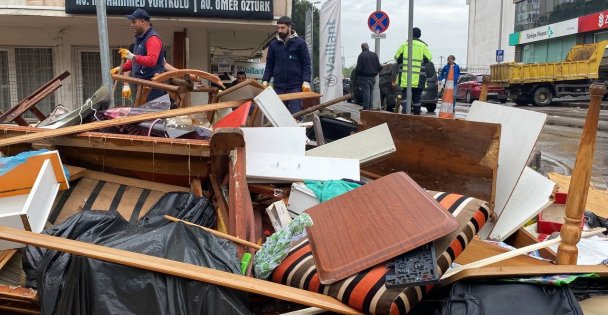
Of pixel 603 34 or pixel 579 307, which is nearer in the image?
pixel 579 307

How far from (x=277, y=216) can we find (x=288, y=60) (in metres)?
3.81

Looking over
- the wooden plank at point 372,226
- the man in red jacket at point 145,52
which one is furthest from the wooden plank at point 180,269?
the man in red jacket at point 145,52

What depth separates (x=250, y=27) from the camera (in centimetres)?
1006

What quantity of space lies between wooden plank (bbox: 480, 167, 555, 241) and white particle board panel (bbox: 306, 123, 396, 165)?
0.83 meters

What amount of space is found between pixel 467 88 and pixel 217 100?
70.3 feet

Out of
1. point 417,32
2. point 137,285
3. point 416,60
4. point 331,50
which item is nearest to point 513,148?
point 137,285

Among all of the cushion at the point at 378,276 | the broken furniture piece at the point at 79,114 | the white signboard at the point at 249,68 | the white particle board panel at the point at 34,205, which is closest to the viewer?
the cushion at the point at 378,276

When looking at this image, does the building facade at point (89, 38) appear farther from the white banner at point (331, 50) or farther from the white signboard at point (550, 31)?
the white signboard at point (550, 31)

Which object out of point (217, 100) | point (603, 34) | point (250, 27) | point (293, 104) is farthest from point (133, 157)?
point (603, 34)

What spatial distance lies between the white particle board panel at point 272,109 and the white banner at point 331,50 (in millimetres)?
6474

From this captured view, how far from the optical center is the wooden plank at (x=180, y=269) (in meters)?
2.09

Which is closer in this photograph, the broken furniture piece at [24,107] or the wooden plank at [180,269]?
the wooden plank at [180,269]

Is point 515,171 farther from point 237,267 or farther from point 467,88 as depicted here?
point 467,88

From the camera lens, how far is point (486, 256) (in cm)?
282
